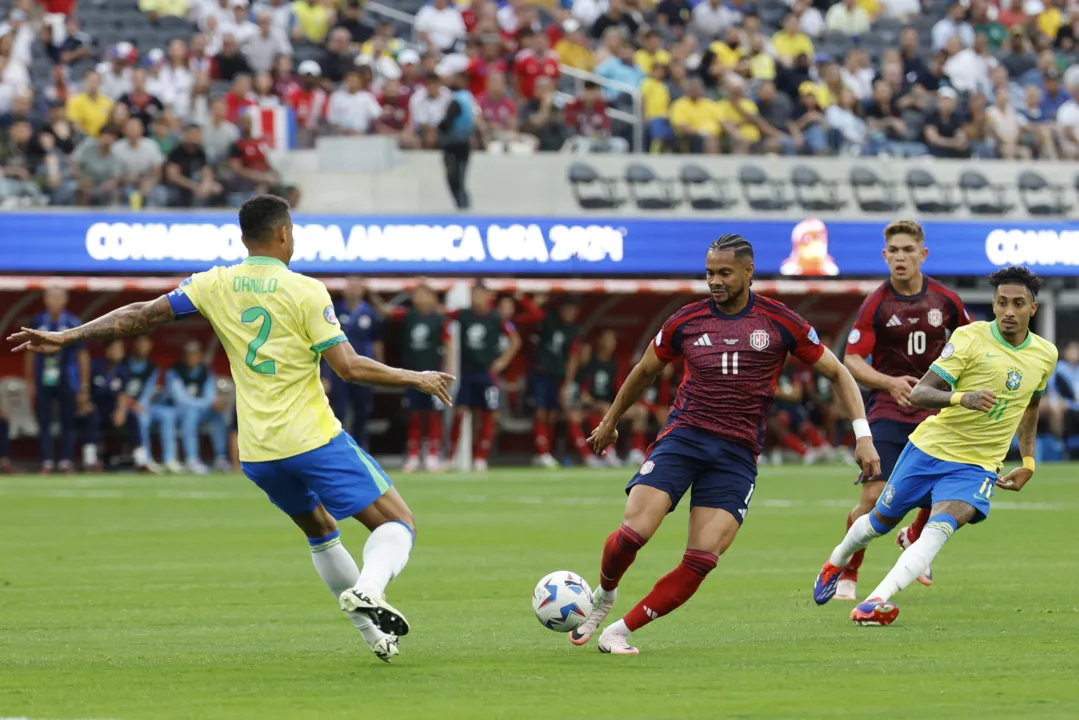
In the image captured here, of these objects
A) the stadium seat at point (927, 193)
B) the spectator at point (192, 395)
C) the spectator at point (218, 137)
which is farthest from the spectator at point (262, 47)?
the stadium seat at point (927, 193)

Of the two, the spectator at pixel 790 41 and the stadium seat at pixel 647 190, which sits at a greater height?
the spectator at pixel 790 41

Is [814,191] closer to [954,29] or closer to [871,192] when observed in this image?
[871,192]

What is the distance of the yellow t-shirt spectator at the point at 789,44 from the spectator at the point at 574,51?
11.6ft

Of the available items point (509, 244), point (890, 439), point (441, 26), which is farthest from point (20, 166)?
point (890, 439)

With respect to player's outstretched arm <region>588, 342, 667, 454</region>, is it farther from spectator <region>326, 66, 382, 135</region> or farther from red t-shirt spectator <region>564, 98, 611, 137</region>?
red t-shirt spectator <region>564, 98, 611, 137</region>

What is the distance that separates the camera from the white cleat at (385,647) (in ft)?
26.9

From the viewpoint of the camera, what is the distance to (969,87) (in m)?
30.4

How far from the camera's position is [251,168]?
950 inches

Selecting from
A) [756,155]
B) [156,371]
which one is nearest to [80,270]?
[156,371]

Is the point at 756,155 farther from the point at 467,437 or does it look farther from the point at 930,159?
the point at 467,437

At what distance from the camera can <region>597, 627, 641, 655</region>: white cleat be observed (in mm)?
8727

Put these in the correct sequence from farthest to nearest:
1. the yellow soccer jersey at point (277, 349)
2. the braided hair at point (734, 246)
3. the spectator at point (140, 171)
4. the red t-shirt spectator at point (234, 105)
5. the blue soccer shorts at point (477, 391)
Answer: the blue soccer shorts at point (477, 391)
the red t-shirt spectator at point (234, 105)
the spectator at point (140, 171)
the braided hair at point (734, 246)
the yellow soccer jersey at point (277, 349)

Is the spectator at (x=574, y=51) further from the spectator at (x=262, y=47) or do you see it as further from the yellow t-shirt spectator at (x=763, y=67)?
the spectator at (x=262, y=47)

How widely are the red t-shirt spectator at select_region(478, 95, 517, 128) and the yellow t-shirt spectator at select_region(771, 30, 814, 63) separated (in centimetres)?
574
